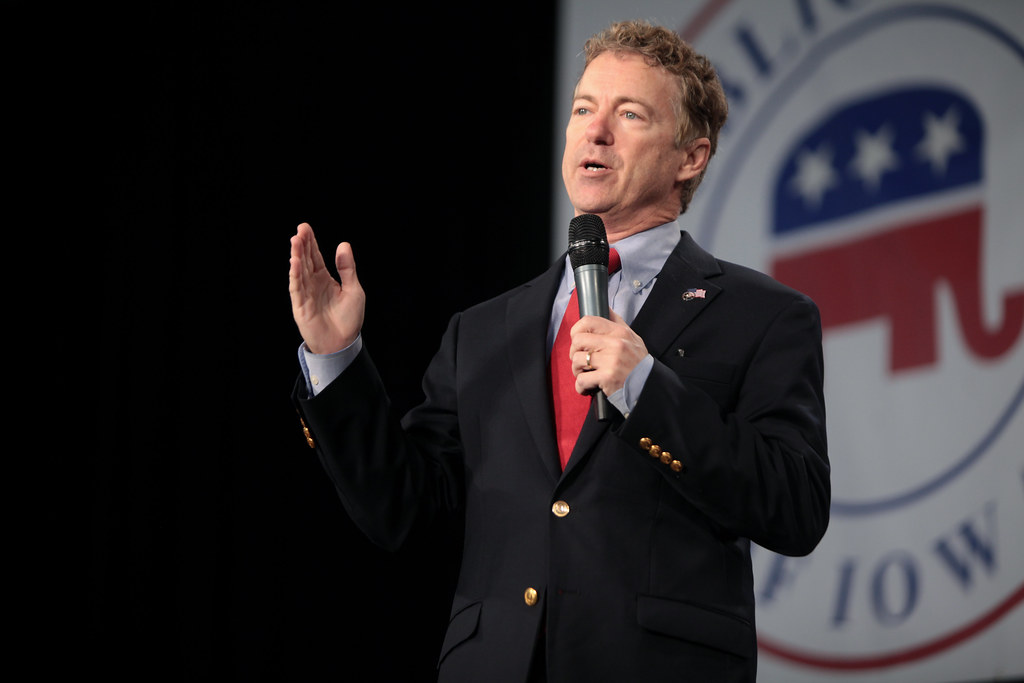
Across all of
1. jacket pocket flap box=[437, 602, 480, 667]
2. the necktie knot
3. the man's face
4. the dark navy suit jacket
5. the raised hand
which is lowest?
jacket pocket flap box=[437, 602, 480, 667]

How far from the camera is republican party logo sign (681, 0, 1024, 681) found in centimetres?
306

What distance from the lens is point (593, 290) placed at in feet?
4.35

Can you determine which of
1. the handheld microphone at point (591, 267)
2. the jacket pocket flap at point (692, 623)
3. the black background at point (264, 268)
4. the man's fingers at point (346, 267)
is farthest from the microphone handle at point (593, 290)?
the black background at point (264, 268)

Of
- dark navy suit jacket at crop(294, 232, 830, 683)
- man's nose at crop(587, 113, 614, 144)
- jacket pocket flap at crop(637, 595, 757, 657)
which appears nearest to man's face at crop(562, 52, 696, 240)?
man's nose at crop(587, 113, 614, 144)

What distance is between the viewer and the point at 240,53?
8.71 ft

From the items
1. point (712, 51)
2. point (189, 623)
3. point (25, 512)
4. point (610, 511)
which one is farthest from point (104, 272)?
point (712, 51)

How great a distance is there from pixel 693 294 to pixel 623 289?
110 millimetres

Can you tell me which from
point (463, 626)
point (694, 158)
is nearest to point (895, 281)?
point (694, 158)

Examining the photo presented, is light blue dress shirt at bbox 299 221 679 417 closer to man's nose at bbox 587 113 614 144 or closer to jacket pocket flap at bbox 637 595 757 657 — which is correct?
man's nose at bbox 587 113 614 144

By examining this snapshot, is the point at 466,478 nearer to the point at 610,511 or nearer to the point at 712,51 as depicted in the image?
the point at 610,511

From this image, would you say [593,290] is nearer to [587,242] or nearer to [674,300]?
[587,242]

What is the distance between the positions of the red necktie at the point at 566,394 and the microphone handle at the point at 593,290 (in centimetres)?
9

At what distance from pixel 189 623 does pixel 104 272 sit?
869mm

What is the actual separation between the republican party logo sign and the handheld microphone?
1.75 m
